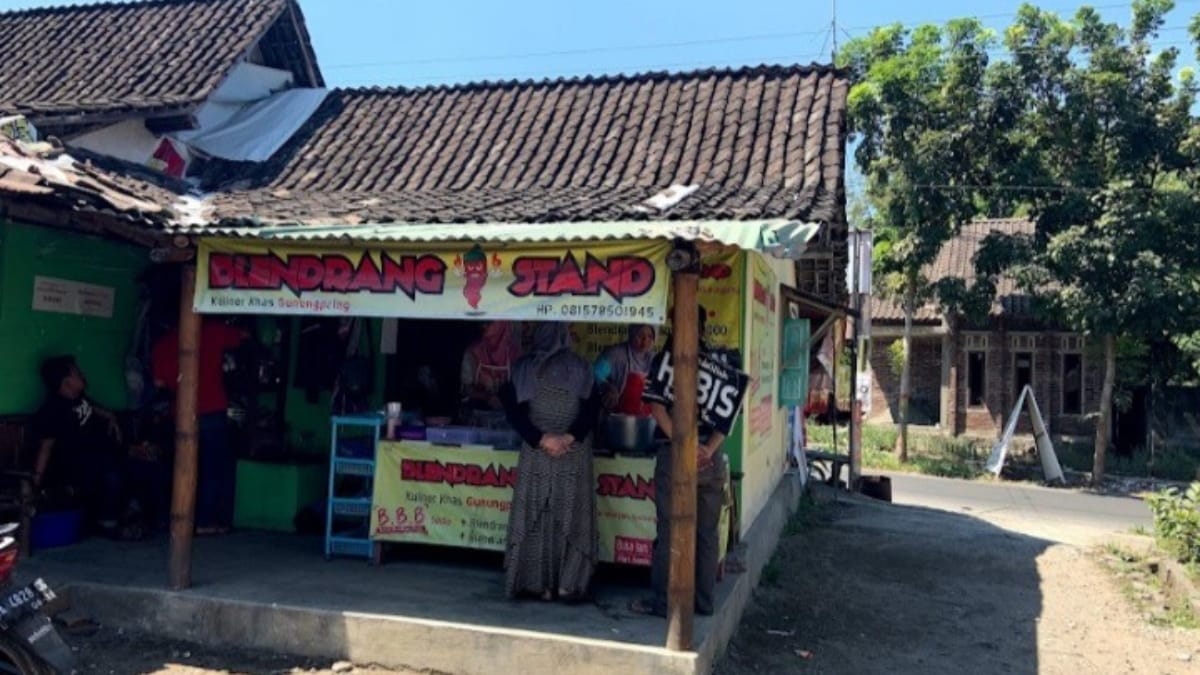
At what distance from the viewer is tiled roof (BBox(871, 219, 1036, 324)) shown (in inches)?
858

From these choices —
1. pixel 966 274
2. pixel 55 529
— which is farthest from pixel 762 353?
pixel 966 274

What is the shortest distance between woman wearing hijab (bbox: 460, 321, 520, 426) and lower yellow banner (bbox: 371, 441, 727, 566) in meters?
0.70

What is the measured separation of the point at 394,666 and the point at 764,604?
3.20 m

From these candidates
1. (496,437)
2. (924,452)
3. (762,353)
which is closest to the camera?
(496,437)

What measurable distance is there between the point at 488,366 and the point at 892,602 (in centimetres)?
392

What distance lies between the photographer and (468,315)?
228 inches

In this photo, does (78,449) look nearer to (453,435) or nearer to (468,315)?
(453,435)

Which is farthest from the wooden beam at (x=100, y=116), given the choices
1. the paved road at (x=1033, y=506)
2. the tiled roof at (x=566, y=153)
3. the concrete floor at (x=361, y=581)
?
the paved road at (x=1033, y=506)

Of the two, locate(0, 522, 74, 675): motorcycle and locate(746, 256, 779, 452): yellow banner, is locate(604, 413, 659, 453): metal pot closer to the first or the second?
locate(746, 256, 779, 452): yellow banner

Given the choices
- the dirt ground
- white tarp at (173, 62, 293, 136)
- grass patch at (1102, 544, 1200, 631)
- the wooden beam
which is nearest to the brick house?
grass patch at (1102, 544, 1200, 631)

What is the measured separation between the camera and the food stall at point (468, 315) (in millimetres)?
5559

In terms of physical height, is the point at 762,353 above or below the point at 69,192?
below

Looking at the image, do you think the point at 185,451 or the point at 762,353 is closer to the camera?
the point at 185,451

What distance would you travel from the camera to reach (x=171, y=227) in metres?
6.03
